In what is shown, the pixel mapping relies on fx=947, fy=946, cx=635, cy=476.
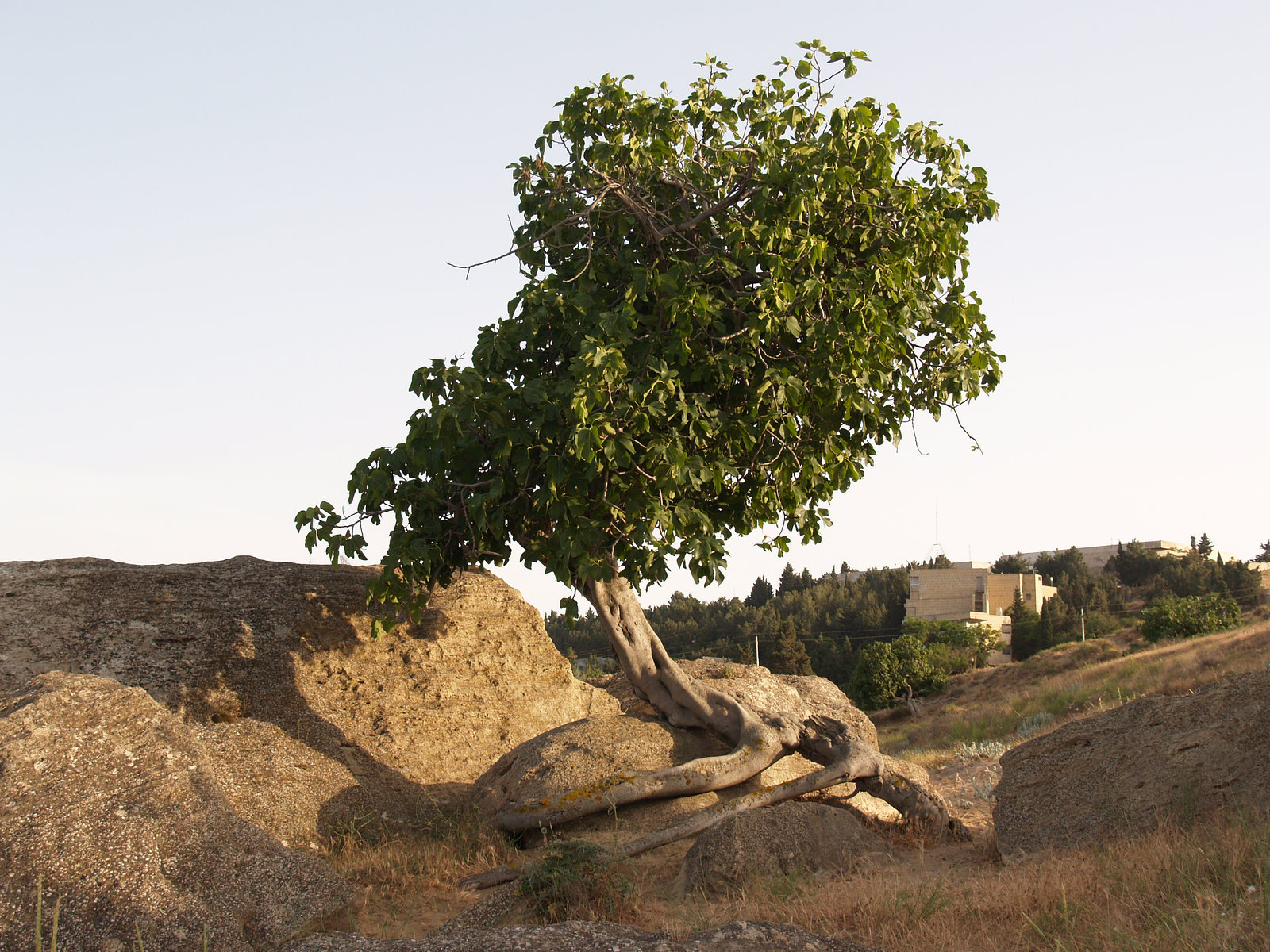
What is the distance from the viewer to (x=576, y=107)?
32.2 ft

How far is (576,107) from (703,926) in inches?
307

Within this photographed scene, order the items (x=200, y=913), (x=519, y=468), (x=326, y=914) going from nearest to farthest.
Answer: (x=200, y=913), (x=326, y=914), (x=519, y=468)

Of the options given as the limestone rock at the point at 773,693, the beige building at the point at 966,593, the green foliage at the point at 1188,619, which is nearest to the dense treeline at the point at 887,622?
the beige building at the point at 966,593

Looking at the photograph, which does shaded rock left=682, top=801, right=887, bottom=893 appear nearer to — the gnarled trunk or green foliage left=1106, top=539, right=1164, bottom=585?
the gnarled trunk

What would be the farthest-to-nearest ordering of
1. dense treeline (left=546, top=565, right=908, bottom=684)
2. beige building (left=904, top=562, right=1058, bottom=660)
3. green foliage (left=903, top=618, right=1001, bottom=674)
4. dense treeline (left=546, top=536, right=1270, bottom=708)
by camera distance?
beige building (left=904, top=562, right=1058, bottom=660), dense treeline (left=546, top=565, right=908, bottom=684), green foliage (left=903, top=618, right=1001, bottom=674), dense treeline (left=546, top=536, right=1270, bottom=708)

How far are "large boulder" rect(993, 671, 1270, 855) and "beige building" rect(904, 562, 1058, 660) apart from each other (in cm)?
7014

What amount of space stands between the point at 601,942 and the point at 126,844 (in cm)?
316

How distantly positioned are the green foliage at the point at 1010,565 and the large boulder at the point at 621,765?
265 feet

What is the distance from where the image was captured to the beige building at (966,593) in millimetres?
77250

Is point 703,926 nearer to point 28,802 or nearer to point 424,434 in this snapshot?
point 28,802

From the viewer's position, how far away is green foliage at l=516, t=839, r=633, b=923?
21.0ft

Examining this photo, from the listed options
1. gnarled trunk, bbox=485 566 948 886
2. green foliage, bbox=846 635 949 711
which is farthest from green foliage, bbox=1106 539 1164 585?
gnarled trunk, bbox=485 566 948 886

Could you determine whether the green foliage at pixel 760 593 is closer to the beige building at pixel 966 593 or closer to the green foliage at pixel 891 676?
the beige building at pixel 966 593

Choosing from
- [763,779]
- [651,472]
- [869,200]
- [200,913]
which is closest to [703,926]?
[200,913]
